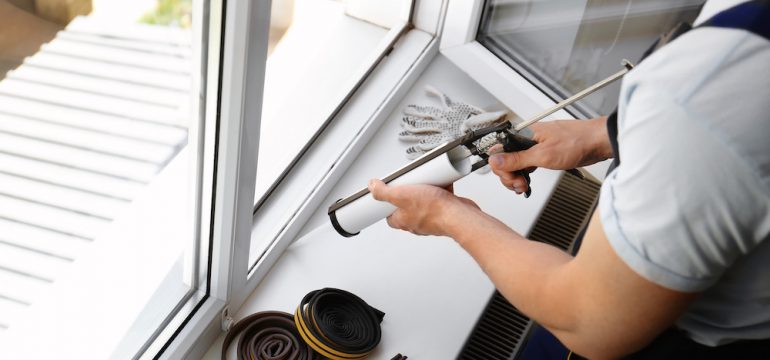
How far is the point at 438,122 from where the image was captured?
1656 mm

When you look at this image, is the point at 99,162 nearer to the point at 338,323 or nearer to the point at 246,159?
the point at 246,159

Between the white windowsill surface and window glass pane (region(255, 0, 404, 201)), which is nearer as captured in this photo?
the white windowsill surface

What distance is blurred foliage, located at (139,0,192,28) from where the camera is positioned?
3.22ft

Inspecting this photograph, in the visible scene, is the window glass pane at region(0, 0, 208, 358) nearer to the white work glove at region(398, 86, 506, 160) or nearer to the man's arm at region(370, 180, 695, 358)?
the man's arm at region(370, 180, 695, 358)

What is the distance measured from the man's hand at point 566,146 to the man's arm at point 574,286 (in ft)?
0.45

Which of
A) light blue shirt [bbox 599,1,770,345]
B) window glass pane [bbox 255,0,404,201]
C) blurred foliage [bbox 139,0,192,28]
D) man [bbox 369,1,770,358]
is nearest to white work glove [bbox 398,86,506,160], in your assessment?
window glass pane [bbox 255,0,404,201]

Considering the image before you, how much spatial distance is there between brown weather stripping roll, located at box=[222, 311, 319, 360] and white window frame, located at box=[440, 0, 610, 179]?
737mm

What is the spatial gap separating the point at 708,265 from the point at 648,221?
0.07 m

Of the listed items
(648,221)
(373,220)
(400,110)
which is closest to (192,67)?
(373,220)

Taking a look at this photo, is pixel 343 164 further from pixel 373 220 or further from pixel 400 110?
pixel 373 220

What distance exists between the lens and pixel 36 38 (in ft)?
2.68

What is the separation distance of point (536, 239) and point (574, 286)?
865 millimetres

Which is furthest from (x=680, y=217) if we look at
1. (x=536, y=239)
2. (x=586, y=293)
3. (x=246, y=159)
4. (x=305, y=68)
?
(x=305, y=68)

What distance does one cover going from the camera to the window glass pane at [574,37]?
1.54m
